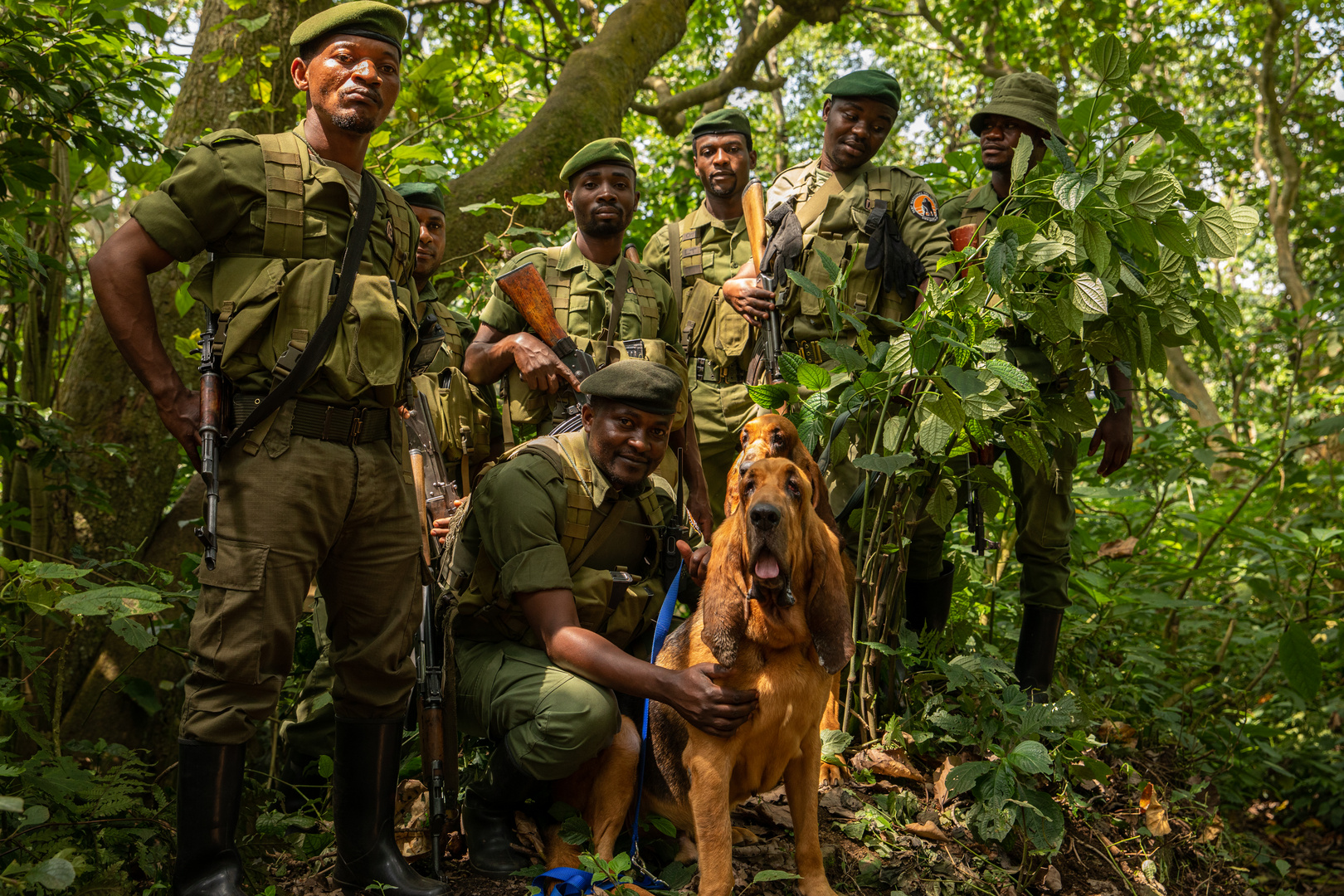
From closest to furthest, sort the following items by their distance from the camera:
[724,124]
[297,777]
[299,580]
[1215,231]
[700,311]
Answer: [299,580] < [1215,231] < [297,777] < [700,311] < [724,124]

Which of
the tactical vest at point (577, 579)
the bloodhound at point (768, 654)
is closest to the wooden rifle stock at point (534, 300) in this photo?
the tactical vest at point (577, 579)

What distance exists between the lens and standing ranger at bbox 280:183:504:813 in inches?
180

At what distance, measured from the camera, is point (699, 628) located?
334 centimetres

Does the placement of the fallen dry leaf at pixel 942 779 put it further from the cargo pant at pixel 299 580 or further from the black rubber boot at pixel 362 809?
the cargo pant at pixel 299 580

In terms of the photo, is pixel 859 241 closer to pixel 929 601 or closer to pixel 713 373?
pixel 713 373

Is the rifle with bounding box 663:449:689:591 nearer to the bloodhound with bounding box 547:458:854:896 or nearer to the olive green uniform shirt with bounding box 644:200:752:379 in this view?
the bloodhound with bounding box 547:458:854:896

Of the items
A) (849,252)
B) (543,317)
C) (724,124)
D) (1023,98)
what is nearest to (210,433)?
(543,317)

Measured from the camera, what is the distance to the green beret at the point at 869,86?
4.96m

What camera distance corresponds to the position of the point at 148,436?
5660 mm

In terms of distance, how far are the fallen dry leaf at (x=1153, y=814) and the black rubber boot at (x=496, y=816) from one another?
8.78 ft

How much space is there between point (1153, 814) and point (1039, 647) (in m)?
0.83

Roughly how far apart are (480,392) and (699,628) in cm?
243

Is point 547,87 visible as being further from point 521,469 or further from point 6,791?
point 6,791

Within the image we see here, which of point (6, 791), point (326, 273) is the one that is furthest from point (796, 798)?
point (6, 791)
